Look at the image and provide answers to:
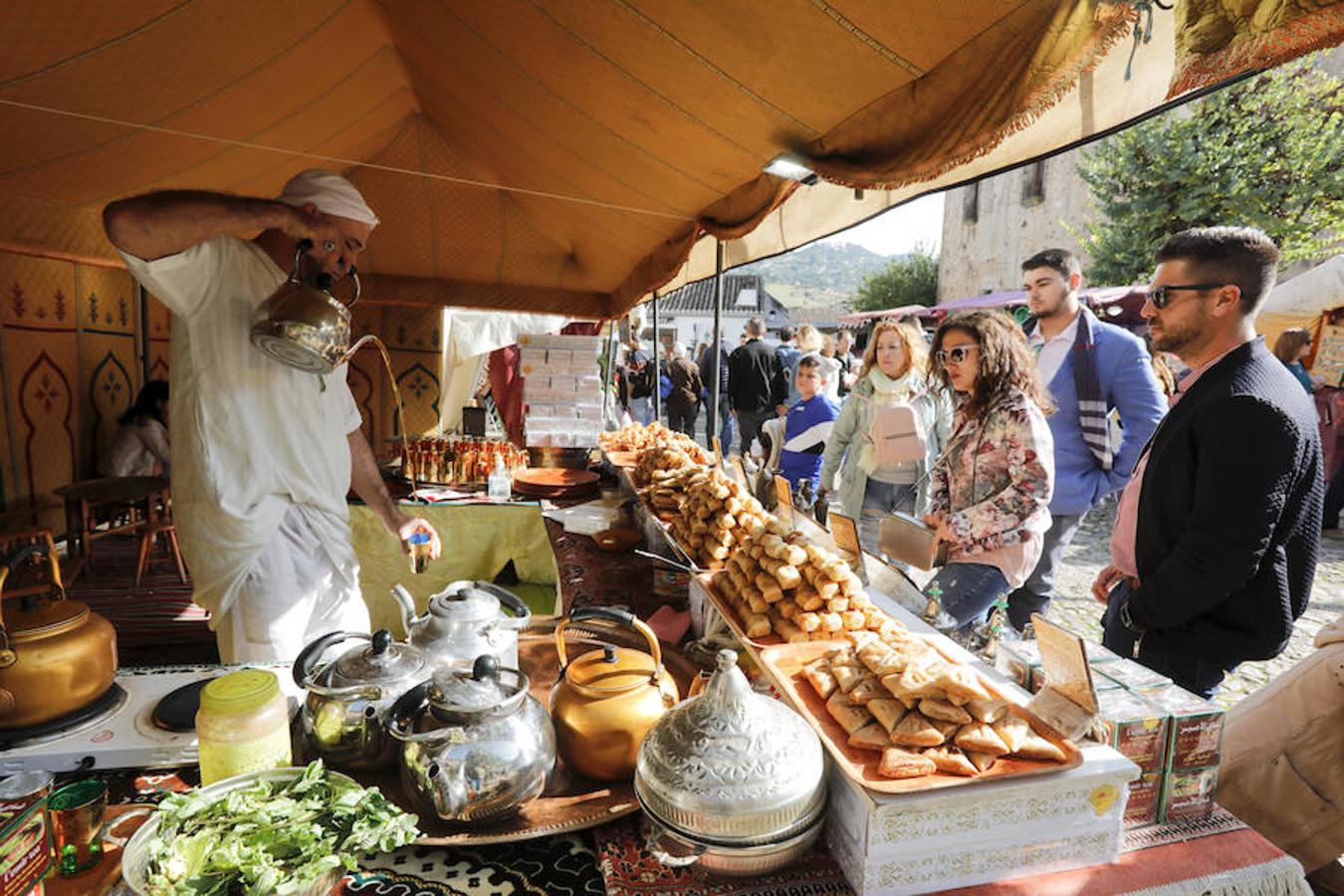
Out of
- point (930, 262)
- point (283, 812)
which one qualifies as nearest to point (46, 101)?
point (283, 812)

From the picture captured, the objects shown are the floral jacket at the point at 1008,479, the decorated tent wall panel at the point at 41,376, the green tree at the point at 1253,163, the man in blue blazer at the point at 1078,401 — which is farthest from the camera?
the green tree at the point at 1253,163

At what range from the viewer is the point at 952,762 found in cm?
114

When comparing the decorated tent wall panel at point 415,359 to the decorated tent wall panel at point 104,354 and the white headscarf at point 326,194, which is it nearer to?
the decorated tent wall panel at point 104,354

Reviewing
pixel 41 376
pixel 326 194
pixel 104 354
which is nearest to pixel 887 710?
pixel 326 194

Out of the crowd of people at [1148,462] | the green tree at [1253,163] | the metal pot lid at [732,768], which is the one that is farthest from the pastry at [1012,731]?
the green tree at [1253,163]

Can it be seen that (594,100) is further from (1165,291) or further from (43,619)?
(43,619)

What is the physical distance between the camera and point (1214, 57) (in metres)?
1.09

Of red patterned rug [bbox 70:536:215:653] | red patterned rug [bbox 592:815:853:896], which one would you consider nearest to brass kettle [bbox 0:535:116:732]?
red patterned rug [bbox 592:815:853:896]

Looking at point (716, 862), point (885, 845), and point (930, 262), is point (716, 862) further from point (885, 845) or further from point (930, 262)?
point (930, 262)

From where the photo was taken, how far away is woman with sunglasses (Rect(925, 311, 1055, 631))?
2.60 meters

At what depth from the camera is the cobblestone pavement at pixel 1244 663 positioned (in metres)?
3.99

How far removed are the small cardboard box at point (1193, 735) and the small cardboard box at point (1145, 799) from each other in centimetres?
4

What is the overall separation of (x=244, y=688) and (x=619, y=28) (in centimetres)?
212

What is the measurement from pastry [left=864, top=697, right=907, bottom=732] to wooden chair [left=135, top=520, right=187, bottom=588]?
551 centimetres
